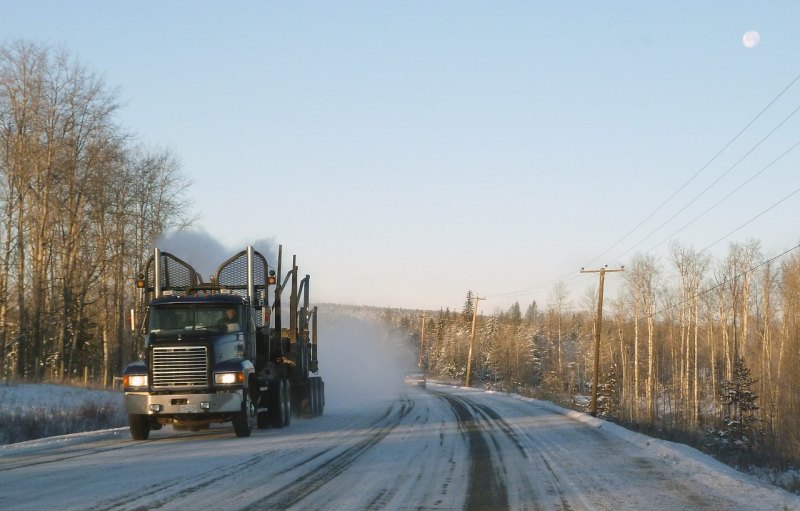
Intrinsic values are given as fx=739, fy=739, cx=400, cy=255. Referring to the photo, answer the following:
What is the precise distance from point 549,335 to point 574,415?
88.2m

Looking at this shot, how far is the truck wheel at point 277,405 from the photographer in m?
19.7

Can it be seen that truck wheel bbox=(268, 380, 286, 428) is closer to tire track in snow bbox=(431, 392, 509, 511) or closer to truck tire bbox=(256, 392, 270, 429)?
truck tire bbox=(256, 392, 270, 429)

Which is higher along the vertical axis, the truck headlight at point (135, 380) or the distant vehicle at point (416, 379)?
the truck headlight at point (135, 380)

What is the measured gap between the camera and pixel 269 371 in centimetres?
1973

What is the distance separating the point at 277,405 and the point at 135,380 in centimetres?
481

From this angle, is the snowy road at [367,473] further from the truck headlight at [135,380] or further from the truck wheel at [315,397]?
the truck wheel at [315,397]

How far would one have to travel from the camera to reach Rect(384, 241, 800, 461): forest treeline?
148ft

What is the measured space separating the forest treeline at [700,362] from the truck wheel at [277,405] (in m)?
11.6

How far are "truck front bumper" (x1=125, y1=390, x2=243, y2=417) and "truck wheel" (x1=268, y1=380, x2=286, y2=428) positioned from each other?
384 cm

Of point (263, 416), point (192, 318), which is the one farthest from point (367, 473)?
point (263, 416)

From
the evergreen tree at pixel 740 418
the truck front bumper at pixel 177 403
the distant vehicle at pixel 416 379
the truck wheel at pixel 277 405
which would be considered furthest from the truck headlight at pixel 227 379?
the distant vehicle at pixel 416 379

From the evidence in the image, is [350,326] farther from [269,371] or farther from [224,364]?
[224,364]

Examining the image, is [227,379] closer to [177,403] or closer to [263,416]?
[177,403]

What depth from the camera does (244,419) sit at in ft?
54.0
